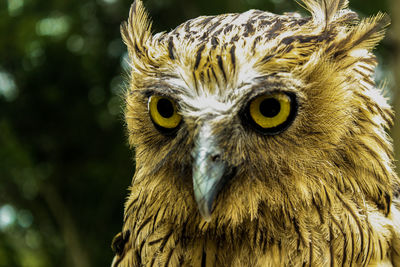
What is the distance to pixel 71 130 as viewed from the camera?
8.62 metres

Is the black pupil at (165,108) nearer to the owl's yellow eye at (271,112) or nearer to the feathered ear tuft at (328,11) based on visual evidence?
the owl's yellow eye at (271,112)

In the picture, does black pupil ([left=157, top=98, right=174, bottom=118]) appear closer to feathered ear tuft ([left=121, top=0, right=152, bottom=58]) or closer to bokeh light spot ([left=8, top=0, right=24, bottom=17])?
feathered ear tuft ([left=121, top=0, right=152, bottom=58])

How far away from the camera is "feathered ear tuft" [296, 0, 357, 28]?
1.95 meters

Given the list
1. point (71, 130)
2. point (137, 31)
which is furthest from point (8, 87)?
point (137, 31)

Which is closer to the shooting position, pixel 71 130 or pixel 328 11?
pixel 328 11

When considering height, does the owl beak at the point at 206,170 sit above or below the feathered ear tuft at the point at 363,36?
below

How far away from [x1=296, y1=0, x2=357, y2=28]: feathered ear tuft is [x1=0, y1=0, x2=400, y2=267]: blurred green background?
5261mm

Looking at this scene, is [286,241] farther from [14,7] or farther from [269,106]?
[14,7]

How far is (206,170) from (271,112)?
1.04 feet

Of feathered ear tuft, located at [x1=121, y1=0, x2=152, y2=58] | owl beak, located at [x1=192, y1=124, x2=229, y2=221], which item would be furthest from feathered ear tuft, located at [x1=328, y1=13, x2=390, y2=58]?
feathered ear tuft, located at [x1=121, y1=0, x2=152, y2=58]

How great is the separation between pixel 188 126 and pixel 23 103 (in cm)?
726

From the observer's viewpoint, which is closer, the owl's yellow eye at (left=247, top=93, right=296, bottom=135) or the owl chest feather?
the owl's yellow eye at (left=247, top=93, right=296, bottom=135)

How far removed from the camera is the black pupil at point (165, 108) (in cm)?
182

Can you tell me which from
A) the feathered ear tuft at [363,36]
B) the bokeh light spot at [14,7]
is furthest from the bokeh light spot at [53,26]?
the feathered ear tuft at [363,36]
